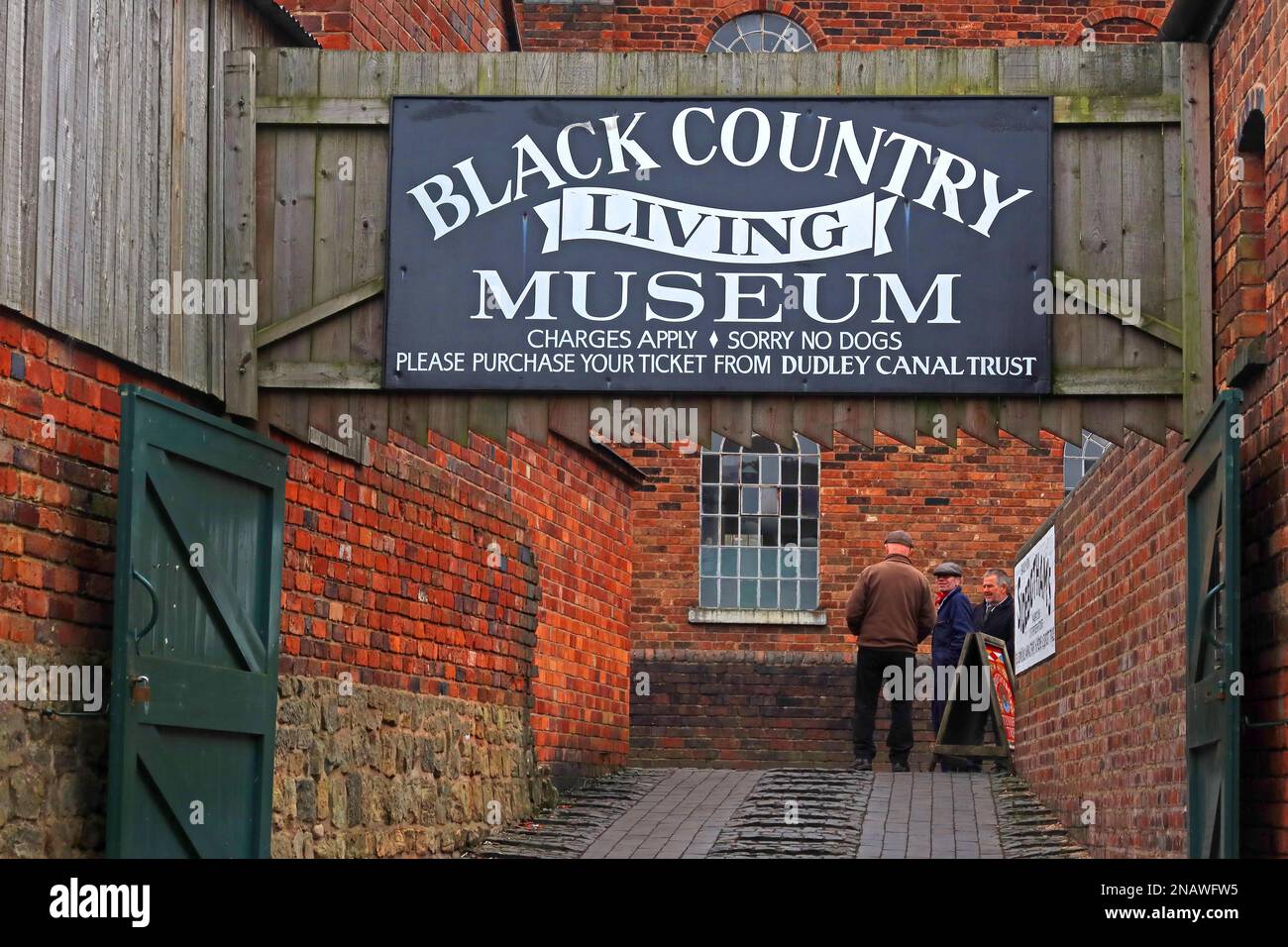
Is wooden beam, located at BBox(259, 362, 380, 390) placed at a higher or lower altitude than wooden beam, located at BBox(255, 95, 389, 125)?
lower

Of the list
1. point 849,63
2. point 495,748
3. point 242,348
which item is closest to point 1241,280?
point 849,63

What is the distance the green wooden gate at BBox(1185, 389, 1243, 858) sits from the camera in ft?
20.5

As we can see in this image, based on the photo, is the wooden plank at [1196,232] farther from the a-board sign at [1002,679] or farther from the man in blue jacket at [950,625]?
the man in blue jacket at [950,625]

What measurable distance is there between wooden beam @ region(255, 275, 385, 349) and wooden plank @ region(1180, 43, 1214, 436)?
10.7 feet

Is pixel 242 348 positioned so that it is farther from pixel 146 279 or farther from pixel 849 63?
pixel 849 63

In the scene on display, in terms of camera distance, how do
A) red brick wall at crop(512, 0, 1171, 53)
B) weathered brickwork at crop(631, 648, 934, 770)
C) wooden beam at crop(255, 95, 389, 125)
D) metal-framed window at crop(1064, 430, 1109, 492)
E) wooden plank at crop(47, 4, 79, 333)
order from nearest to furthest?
wooden plank at crop(47, 4, 79, 333)
wooden beam at crop(255, 95, 389, 125)
weathered brickwork at crop(631, 648, 934, 770)
metal-framed window at crop(1064, 430, 1109, 492)
red brick wall at crop(512, 0, 1171, 53)

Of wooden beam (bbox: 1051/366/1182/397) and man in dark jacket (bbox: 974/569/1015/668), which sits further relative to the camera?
man in dark jacket (bbox: 974/569/1015/668)

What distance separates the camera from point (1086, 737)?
1052cm

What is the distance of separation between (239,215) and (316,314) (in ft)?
1.75

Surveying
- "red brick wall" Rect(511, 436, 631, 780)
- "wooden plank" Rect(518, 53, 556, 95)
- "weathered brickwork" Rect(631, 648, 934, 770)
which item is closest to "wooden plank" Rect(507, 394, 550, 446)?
"wooden plank" Rect(518, 53, 556, 95)

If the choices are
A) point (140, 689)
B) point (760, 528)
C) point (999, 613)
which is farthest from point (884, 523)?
point (140, 689)

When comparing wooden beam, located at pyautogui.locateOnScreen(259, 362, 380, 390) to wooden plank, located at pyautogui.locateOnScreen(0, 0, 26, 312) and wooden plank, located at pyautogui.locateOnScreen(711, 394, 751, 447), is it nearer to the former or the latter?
wooden plank, located at pyautogui.locateOnScreen(711, 394, 751, 447)

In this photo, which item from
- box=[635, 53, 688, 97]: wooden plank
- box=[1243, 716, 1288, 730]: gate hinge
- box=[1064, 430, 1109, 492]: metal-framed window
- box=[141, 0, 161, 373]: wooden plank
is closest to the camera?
box=[1243, 716, 1288, 730]: gate hinge

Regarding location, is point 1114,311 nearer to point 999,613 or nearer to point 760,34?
point 999,613
